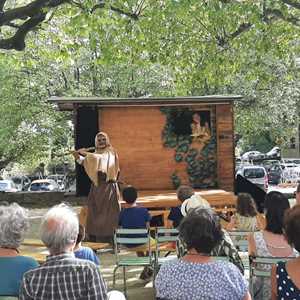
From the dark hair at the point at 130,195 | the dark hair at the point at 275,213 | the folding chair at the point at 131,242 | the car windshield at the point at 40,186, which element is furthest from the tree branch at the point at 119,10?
the car windshield at the point at 40,186

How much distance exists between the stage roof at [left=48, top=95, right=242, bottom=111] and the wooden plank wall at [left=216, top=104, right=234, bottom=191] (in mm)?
252

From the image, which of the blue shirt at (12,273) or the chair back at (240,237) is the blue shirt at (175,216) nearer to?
the chair back at (240,237)

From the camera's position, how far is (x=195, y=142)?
13469mm

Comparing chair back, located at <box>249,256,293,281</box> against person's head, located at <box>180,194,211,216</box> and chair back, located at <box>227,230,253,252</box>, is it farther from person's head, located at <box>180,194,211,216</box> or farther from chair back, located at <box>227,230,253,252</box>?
person's head, located at <box>180,194,211,216</box>

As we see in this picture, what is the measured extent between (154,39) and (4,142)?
13.0m

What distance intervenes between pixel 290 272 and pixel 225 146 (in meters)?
10.3

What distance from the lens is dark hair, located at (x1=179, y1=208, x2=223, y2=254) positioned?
3.46 m

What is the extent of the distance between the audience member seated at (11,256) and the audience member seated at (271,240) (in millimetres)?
1883

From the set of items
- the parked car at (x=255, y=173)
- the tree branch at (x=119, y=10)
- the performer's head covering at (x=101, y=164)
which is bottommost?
the parked car at (x=255, y=173)

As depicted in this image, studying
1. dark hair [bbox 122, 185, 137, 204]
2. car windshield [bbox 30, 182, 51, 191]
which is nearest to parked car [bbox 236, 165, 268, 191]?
car windshield [bbox 30, 182, 51, 191]

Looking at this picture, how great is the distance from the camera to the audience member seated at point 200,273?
3.36 m

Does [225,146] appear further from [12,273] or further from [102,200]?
[12,273]

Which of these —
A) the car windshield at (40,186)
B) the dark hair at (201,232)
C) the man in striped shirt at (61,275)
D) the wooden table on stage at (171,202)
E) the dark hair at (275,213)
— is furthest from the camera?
the car windshield at (40,186)

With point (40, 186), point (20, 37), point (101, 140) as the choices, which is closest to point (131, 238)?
point (101, 140)
